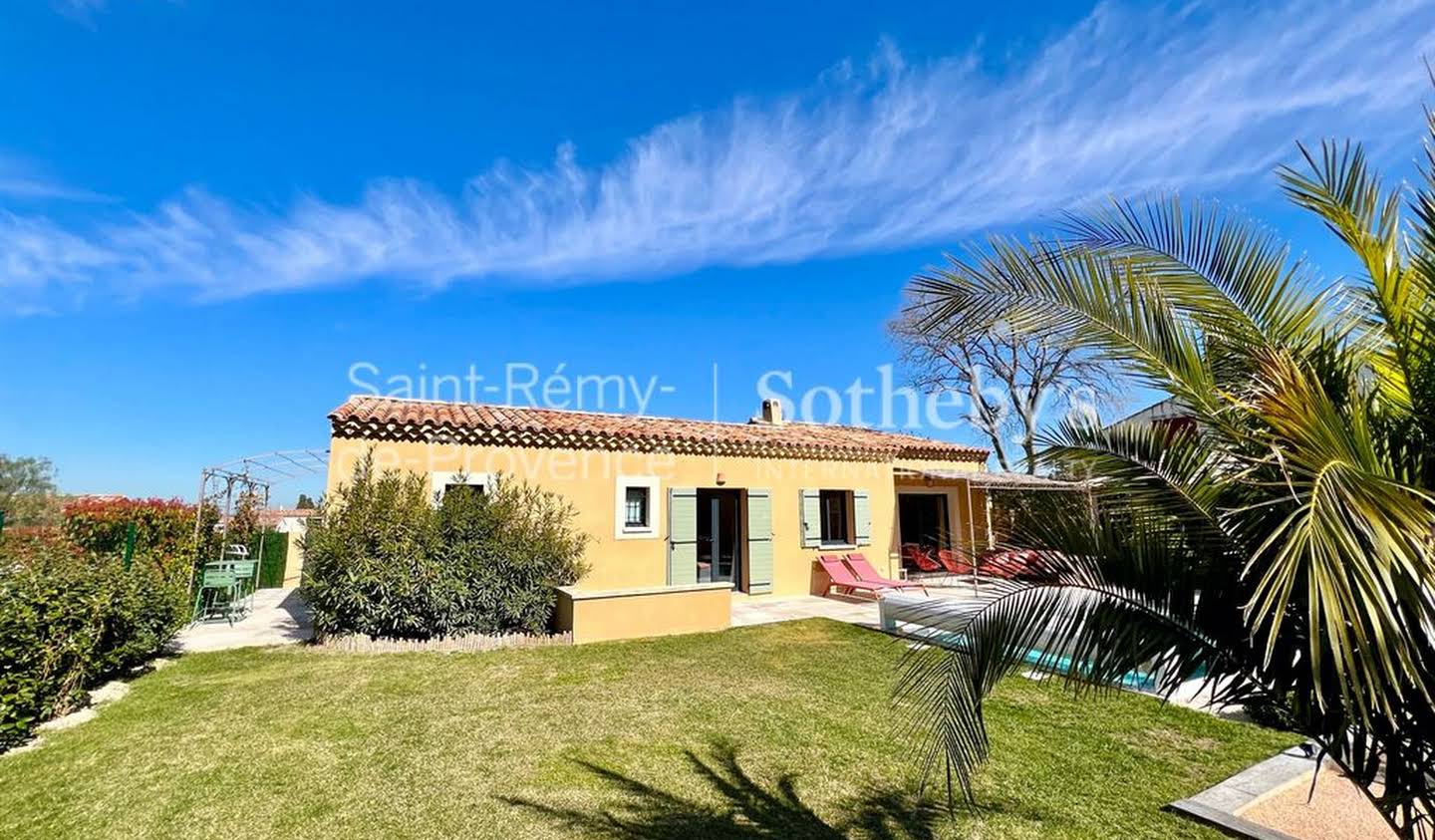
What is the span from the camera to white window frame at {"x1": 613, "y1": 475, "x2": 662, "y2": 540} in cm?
1199

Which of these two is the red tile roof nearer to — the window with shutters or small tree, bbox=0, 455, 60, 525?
the window with shutters

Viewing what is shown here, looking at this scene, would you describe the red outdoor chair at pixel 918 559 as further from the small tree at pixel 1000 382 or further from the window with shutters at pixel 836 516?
the small tree at pixel 1000 382

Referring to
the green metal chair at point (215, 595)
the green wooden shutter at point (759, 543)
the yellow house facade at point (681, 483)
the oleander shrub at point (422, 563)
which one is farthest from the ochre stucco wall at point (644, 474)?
the green metal chair at point (215, 595)

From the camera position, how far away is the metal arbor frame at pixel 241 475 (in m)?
11.0

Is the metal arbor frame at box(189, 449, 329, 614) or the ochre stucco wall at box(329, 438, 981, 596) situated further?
the metal arbor frame at box(189, 449, 329, 614)

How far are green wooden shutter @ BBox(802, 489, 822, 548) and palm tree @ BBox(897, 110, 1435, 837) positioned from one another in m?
10.9

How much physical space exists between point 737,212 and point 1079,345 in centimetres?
1047

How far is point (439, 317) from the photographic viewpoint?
17234mm

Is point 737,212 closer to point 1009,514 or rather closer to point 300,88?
point 300,88

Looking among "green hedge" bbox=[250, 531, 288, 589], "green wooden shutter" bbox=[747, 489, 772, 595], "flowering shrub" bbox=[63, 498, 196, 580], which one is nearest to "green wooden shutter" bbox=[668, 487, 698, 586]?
"green wooden shutter" bbox=[747, 489, 772, 595]

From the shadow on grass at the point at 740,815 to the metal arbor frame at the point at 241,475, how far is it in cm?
870

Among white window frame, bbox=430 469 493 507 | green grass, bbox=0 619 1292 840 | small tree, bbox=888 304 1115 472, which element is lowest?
green grass, bbox=0 619 1292 840

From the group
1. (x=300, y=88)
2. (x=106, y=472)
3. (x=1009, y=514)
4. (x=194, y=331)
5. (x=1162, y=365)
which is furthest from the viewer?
(x=106, y=472)

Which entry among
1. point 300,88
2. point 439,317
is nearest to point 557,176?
point 300,88
